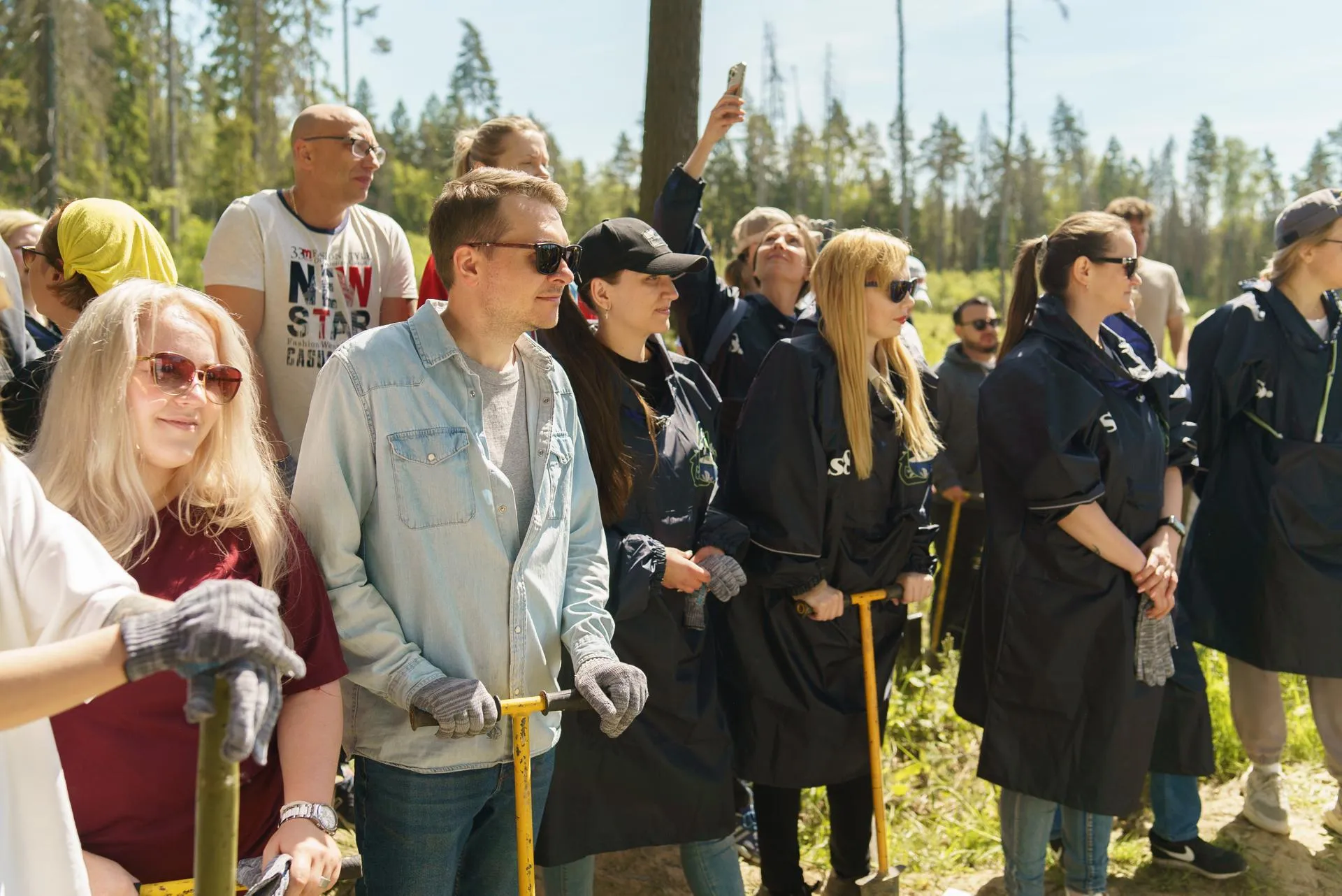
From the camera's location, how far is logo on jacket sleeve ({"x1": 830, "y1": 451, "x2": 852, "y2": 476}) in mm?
4020

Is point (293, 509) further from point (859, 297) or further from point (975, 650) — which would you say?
point (975, 650)

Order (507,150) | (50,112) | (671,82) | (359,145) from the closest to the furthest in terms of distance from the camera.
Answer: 1. (359,145)
2. (507,150)
3. (671,82)
4. (50,112)

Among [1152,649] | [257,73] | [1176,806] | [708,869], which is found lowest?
[1176,806]

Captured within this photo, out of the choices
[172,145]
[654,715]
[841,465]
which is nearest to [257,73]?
[172,145]

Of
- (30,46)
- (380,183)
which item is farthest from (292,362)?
(380,183)

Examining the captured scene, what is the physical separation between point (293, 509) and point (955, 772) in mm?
4528

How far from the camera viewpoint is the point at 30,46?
24297mm

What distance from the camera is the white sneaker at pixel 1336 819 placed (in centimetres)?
496

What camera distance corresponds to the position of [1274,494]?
190 inches

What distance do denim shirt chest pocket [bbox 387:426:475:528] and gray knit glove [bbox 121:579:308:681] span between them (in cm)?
93

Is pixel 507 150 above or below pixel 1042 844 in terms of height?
above

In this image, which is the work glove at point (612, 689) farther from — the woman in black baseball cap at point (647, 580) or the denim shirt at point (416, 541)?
the woman in black baseball cap at point (647, 580)

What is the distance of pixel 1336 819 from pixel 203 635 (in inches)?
208

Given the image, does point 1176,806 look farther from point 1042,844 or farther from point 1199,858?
point 1042,844
